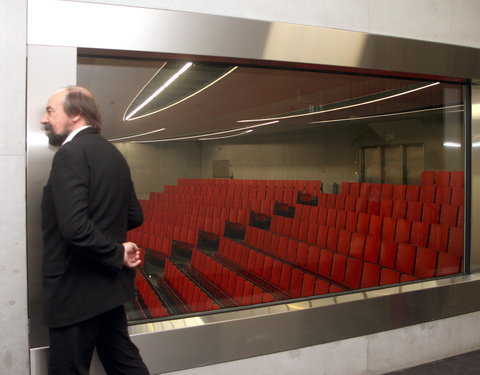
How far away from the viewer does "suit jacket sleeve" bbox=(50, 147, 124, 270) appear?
3.76 feet

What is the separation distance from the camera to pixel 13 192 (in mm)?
1455

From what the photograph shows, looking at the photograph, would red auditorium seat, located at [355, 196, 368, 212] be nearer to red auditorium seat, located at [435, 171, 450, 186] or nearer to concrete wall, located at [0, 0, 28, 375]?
red auditorium seat, located at [435, 171, 450, 186]

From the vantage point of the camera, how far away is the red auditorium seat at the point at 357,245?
2.68 metres

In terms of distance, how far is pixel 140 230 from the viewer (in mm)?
1843

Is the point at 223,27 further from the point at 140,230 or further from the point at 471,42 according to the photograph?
the point at 471,42

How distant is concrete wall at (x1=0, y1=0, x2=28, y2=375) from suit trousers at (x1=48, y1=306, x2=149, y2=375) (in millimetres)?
295

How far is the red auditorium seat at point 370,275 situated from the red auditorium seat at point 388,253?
10 centimetres

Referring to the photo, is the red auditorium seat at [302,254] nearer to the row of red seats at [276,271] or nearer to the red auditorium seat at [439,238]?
the row of red seats at [276,271]

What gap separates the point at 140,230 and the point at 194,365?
608 millimetres

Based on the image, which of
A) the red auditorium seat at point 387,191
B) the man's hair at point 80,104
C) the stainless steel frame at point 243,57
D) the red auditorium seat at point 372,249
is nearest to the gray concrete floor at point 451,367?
the stainless steel frame at point 243,57

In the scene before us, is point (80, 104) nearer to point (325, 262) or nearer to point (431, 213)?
point (325, 262)

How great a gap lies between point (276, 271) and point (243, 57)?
113cm

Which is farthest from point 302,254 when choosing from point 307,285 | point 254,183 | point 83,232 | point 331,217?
point 83,232

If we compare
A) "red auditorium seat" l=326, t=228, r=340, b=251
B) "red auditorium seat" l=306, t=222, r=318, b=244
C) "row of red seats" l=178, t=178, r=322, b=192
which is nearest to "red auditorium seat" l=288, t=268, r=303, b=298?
"red auditorium seat" l=306, t=222, r=318, b=244
